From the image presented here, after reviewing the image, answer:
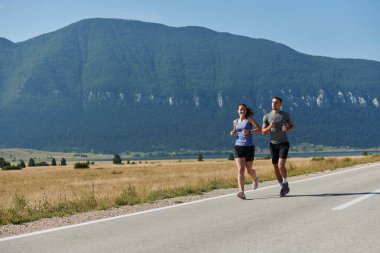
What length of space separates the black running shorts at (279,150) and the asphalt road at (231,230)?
106 cm

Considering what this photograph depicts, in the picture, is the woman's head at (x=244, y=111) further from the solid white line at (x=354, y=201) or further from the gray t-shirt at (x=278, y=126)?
the solid white line at (x=354, y=201)

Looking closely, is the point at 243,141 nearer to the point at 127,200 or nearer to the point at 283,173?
the point at 283,173

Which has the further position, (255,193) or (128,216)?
(255,193)

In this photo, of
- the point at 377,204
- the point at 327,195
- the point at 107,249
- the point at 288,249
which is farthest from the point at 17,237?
the point at 327,195

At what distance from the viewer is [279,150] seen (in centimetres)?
1205

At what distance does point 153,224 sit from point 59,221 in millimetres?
1838

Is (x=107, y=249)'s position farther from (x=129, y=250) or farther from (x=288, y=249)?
(x=288, y=249)

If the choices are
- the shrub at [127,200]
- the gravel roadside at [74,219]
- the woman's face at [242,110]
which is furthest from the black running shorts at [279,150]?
the shrub at [127,200]

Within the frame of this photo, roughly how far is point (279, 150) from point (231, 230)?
181 inches

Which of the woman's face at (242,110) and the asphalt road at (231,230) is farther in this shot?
the woman's face at (242,110)

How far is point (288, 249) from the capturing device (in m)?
6.21

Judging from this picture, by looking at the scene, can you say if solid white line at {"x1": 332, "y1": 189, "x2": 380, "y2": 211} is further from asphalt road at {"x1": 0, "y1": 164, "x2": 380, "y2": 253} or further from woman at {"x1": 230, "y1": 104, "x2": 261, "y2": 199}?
woman at {"x1": 230, "y1": 104, "x2": 261, "y2": 199}

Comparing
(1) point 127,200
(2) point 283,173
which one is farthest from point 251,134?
(1) point 127,200

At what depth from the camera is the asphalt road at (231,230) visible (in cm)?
654
